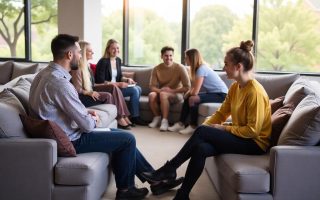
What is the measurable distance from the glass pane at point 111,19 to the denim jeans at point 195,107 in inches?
100

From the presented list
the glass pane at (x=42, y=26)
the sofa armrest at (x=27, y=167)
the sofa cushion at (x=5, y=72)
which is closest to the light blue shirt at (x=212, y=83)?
the sofa armrest at (x=27, y=167)

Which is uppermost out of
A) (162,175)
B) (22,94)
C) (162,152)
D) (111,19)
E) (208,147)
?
(111,19)

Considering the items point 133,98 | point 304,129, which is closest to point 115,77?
point 133,98

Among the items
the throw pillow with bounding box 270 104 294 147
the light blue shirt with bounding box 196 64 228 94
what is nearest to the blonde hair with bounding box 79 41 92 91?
the light blue shirt with bounding box 196 64 228 94

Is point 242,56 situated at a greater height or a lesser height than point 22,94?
greater

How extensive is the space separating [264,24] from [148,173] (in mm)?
4411

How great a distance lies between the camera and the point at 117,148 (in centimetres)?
297

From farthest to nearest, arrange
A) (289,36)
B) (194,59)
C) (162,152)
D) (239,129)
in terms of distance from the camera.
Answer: (289,36) < (194,59) < (162,152) < (239,129)

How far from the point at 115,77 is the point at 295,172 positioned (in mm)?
3681

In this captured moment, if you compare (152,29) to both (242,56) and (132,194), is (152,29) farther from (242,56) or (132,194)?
(132,194)

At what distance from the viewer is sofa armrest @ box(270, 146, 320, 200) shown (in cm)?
255

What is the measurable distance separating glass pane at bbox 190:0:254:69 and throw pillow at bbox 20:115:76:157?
15.8 ft

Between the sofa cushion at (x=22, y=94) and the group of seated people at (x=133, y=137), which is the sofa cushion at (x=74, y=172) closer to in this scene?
the group of seated people at (x=133, y=137)

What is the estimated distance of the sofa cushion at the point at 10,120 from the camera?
103 inches
